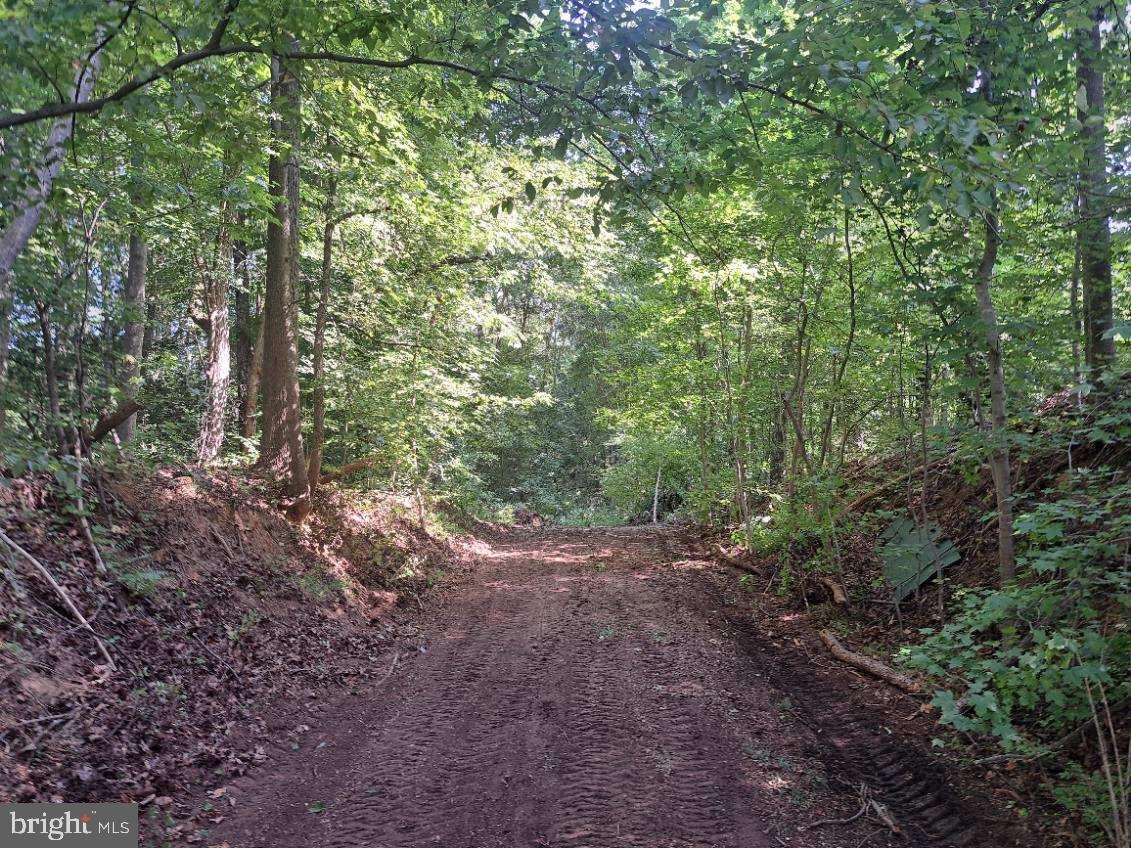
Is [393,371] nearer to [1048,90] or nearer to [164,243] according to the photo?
[164,243]

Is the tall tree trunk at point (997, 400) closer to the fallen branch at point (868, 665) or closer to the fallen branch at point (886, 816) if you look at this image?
the fallen branch at point (868, 665)

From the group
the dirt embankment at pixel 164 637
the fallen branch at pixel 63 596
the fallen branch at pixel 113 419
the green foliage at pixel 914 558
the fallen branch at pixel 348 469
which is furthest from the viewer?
Result: the fallen branch at pixel 348 469

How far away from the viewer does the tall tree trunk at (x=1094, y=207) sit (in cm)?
508

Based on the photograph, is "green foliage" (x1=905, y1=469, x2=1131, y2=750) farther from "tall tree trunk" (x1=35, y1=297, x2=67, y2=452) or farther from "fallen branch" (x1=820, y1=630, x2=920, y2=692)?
"tall tree trunk" (x1=35, y1=297, x2=67, y2=452)

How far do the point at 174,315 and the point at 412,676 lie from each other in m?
12.0

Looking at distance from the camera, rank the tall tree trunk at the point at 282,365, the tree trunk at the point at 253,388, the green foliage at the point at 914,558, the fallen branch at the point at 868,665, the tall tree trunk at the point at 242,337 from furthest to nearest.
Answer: the tall tree trunk at the point at 242,337, the tree trunk at the point at 253,388, the tall tree trunk at the point at 282,365, the green foliage at the point at 914,558, the fallen branch at the point at 868,665

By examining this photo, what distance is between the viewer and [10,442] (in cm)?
546

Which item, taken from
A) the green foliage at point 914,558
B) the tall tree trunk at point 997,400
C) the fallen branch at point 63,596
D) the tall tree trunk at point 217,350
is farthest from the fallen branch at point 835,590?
the tall tree trunk at point 217,350

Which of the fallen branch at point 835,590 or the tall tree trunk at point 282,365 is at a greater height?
the tall tree trunk at point 282,365

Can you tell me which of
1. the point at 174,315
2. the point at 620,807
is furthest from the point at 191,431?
the point at 620,807

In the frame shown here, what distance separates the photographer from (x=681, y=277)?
1191 centimetres

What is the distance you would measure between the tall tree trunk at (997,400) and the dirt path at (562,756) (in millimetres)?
2314

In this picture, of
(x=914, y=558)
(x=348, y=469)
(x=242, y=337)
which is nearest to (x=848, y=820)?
(x=914, y=558)

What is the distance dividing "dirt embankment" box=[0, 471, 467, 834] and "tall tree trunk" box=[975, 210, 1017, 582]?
6221mm
